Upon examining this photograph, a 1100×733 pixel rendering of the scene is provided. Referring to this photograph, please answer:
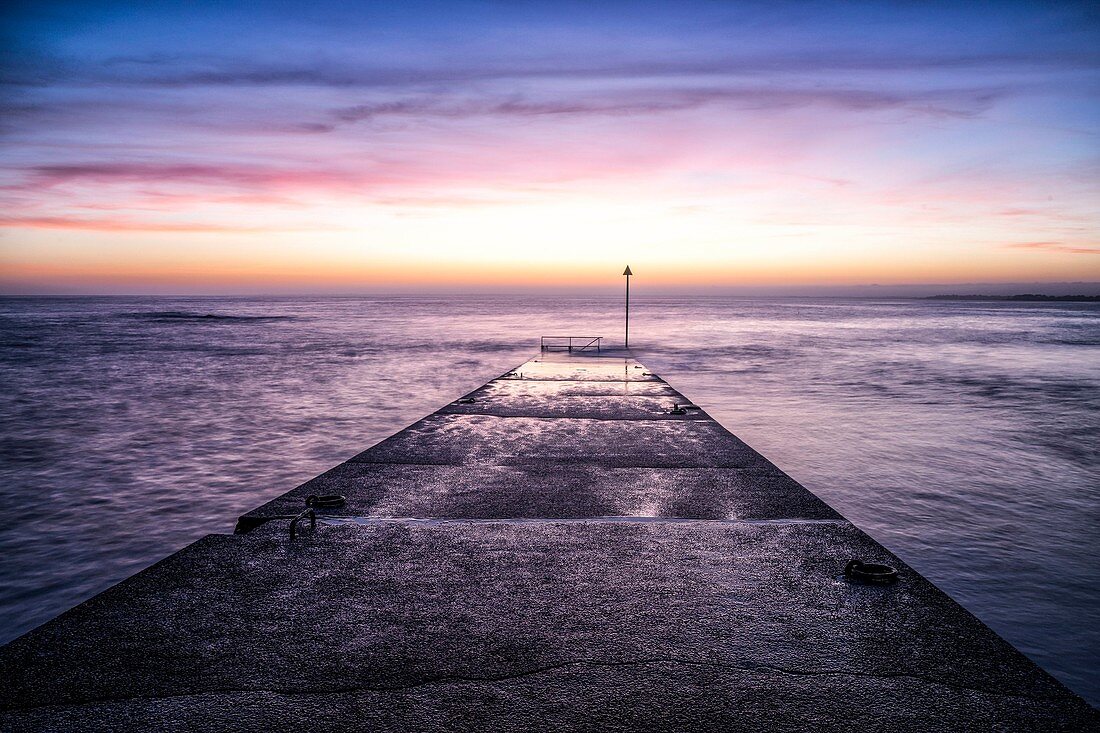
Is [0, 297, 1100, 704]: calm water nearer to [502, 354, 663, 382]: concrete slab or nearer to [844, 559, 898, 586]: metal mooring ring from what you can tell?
[844, 559, 898, 586]: metal mooring ring

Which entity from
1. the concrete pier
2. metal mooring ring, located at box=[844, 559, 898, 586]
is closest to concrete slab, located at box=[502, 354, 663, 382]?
the concrete pier

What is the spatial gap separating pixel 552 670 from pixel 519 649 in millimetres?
314

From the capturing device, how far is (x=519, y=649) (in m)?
4.20

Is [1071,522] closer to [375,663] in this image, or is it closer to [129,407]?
[375,663]

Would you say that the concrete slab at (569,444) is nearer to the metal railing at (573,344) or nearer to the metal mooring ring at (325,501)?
the metal mooring ring at (325,501)

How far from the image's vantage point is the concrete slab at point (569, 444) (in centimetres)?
976

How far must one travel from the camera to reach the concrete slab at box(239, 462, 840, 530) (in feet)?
23.7

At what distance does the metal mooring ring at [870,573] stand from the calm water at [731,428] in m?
1.86

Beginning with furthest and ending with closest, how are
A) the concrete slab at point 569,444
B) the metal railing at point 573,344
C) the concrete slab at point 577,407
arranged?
the metal railing at point 573,344, the concrete slab at point 577,407, the concrete slab at point 569,444

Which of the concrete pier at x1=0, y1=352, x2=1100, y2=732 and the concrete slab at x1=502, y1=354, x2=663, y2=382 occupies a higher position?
the concrete slab at x1=502, y1=354, x2=663, y2=382

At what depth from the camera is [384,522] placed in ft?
21.9

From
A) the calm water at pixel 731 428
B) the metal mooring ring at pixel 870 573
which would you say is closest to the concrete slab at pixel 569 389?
the calm water at pixel 731 428

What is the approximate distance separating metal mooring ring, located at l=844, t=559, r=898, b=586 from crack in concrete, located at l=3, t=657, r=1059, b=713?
1.41 meters

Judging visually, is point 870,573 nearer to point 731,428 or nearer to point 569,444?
point 569,444
